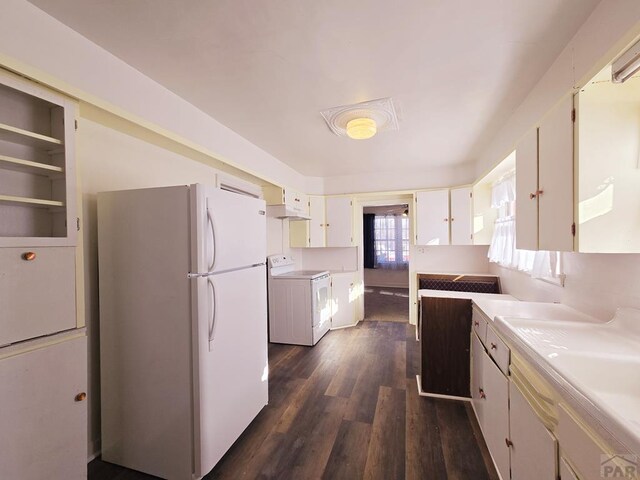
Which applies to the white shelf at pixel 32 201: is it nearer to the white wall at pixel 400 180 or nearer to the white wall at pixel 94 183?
the white wall at pixel 94 183

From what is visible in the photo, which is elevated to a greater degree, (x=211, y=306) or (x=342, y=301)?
(x=211, y=306)

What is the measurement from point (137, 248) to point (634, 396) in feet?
7.44

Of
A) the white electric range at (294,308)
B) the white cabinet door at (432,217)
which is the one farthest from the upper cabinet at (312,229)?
the white cabinet door at (432,217)

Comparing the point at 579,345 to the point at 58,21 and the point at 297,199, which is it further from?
the point at 297,199

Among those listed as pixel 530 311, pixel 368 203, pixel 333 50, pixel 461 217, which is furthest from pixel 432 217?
pixel 333 50

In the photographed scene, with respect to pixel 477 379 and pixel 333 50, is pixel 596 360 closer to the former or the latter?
pixel 477 379

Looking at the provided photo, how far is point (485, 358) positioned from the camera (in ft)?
5.79

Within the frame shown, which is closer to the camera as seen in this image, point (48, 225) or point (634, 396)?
point (634, 396)

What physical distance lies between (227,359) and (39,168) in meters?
1.37

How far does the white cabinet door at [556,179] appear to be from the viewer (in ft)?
4.02

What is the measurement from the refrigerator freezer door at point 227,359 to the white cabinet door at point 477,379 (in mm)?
1599

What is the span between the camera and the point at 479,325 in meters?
1.95

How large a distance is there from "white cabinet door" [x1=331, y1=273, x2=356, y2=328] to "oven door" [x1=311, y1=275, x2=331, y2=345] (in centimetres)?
9

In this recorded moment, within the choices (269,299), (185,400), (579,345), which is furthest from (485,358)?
(269,299)
